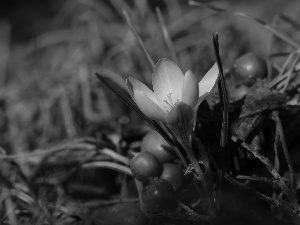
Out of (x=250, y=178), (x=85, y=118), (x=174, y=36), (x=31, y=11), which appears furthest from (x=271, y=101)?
(x=31, y=11)

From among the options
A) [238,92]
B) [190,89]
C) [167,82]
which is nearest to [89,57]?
[238,92]

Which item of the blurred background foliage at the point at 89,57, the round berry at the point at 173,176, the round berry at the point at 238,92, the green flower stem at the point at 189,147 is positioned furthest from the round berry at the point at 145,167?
the blurred background foliage at the point at 89,57

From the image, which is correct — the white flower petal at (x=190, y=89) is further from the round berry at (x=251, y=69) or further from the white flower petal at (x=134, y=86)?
the round berry at (x=251, y=69)

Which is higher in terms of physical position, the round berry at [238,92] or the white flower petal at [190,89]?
the white flower petal at [190,89]

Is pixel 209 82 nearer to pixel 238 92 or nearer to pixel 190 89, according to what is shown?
pixel 190 89

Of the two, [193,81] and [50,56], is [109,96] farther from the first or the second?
[193,81]

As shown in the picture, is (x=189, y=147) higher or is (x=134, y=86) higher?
(x=134, y=86)
